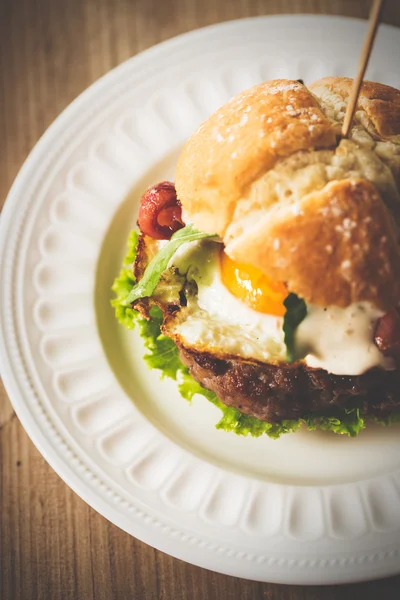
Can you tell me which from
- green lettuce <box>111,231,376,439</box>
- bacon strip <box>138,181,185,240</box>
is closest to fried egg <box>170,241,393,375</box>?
bacon strip <box>138,181,185,240</box>

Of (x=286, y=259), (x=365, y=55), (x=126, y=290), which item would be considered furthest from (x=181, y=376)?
(x=365, y=55)

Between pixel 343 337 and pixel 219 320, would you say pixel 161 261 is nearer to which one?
pixel 219 320

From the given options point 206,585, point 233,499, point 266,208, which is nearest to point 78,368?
point 233,499

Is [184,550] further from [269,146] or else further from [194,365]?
[269,146]

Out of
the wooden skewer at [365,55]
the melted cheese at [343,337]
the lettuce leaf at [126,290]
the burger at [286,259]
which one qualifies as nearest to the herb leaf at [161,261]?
the burger at [286,259]

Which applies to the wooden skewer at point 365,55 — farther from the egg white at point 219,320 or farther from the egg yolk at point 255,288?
the egg white at point 219,320

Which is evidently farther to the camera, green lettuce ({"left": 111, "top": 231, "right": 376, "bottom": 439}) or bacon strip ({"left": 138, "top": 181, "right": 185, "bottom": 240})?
green lettuce ({"left": 111, "top": 231, "right": 376, "bottom": 439})

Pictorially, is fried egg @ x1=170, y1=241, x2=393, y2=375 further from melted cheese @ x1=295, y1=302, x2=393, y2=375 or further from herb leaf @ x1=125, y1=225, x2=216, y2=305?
herb leaf @ x1=125, y1=225, x2=216, y2=305
